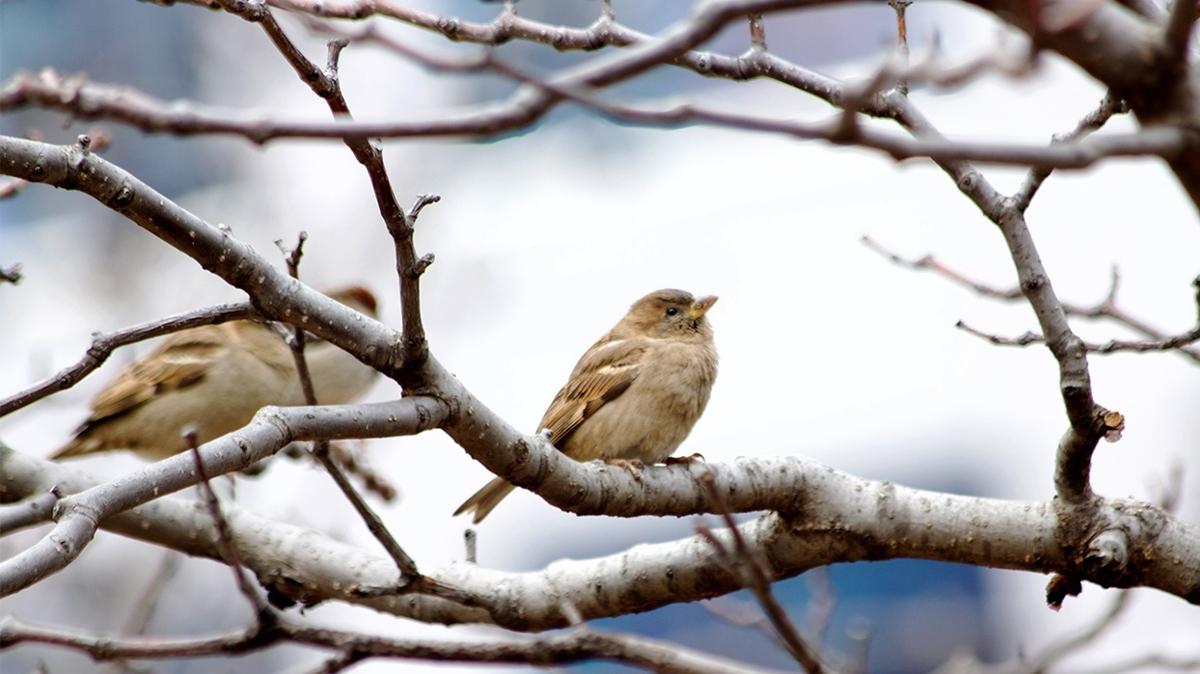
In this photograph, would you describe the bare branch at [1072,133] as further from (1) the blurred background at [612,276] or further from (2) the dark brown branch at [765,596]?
(1) the blurred background at [612,276]

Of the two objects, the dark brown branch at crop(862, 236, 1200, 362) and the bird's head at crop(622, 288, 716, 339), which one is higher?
the bird's head at crop(622, 288, 716, 339)

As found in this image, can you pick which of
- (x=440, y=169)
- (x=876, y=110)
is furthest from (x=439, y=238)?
(x=876, y=110)

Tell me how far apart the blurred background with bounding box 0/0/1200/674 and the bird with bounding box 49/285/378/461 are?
11.3 feet

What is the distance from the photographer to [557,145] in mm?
13539

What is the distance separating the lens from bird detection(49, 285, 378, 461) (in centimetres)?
584

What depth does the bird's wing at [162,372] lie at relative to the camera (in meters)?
5.85

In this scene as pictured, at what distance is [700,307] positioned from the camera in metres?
5.55

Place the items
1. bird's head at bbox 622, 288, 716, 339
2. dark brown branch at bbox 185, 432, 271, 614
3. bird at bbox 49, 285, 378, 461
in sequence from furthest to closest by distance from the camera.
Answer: bird at bbox 49, 285, 378, 461
bird's head at bbox 622, 288, 716, 339
dark brown branch at bbox 185, 432, 271, 614

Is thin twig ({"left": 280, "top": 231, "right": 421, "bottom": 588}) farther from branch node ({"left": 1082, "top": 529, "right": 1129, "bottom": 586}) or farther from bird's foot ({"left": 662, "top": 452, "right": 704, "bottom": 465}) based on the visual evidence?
branch node ({"left": 1082, "top": 529, "right": 1129, "bottom": 586})

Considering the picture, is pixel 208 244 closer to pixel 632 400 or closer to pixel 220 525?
pixel 220 525

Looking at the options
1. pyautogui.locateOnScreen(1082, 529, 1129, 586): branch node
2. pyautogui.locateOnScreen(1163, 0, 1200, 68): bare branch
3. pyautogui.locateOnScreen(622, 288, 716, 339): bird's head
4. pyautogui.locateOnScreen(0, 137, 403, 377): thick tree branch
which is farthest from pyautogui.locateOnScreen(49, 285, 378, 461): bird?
pyautogui.locateOnScreen(1163, 0, 1200, 68): bare branch

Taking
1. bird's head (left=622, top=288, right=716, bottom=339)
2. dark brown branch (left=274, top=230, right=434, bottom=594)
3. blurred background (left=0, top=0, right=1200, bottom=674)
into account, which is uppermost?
blurred background (left=0, top=0, right=1200, bottom=674)

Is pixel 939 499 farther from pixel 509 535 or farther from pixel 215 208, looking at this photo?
pixel 215 208

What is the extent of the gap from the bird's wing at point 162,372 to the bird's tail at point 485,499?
1.91 metres
